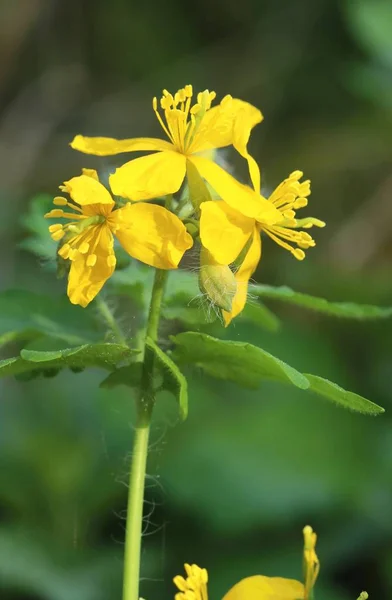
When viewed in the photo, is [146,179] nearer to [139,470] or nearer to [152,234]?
[152,234]

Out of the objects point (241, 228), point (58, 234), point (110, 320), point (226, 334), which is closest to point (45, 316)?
point (110, 320)

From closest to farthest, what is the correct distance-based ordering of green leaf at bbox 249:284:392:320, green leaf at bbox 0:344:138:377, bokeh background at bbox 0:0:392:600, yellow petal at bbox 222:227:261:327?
green leaf at bbox 0:344:138:377 → yellow petal at bbox 222:227:261:327 → green leaf at bbox 249:284:392:320 → bokeh background at bbox 0:0:392:600

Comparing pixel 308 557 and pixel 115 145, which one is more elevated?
pixel 115 145

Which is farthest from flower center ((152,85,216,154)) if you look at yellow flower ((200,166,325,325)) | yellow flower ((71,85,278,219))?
yellow flower ((200,166,325,325))

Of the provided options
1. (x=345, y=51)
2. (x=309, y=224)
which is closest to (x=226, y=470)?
(x=309, y=224)

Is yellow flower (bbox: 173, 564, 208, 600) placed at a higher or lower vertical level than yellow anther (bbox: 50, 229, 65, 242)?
lower

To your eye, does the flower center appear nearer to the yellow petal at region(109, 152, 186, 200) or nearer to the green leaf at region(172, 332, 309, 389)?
the yellow petal at region(109, 152, 186, 200)

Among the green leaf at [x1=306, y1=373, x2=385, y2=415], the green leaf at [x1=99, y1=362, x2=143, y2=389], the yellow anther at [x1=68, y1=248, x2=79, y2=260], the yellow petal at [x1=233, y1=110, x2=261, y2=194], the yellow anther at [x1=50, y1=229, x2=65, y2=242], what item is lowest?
the green leaf at [x1=306, y1=373, x2=385, y2=415]

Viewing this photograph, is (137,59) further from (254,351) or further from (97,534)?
(254,351)
